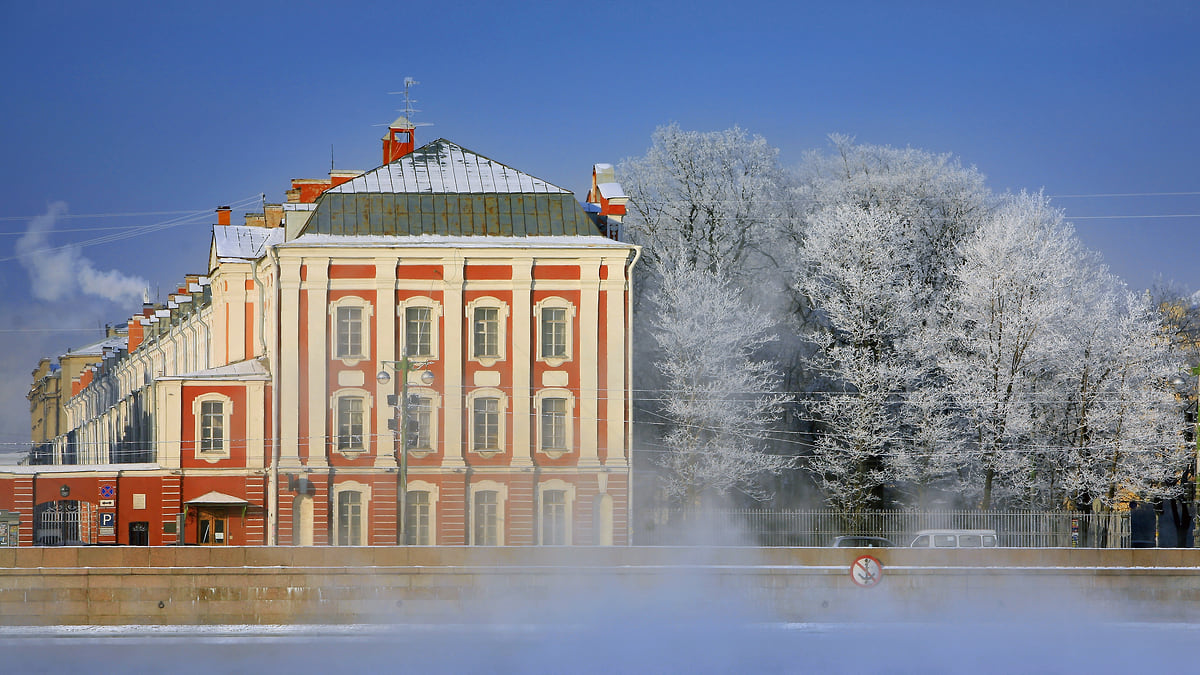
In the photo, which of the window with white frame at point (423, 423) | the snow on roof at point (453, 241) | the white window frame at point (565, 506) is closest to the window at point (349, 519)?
the window with white frame at point (423, 423)

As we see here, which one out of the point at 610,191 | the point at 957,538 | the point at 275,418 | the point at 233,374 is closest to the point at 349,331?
the point at 275,418

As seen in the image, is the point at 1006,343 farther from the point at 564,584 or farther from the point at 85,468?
the point at 85,468

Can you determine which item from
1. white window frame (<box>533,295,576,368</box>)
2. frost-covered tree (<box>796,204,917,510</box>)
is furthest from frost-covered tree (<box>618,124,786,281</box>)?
white window frame (<box>533,295,576,368</box>)

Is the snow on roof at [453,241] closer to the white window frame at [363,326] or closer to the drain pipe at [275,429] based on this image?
the drain pipe at [275,429]

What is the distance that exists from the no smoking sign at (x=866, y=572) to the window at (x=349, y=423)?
56.8 feet

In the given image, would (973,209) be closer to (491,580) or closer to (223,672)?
(491,580)

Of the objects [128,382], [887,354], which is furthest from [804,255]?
[128,382]

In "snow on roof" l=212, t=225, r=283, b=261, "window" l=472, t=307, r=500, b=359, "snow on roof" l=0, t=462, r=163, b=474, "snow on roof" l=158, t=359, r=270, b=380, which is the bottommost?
"snow on roof" l=0, t=462, r=163, b=474

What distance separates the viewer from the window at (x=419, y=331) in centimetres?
4609

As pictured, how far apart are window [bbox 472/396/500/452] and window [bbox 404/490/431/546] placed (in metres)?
2.41

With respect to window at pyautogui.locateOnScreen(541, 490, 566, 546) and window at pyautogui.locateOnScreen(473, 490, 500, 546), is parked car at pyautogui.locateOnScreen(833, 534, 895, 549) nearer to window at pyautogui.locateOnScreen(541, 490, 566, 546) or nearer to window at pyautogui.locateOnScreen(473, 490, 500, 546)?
window at pyautogui.locateOnScreen(541, 490, 566, 546)

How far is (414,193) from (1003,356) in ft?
69.6

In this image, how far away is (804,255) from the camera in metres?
52.5

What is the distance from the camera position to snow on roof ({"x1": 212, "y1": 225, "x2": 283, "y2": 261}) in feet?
170
